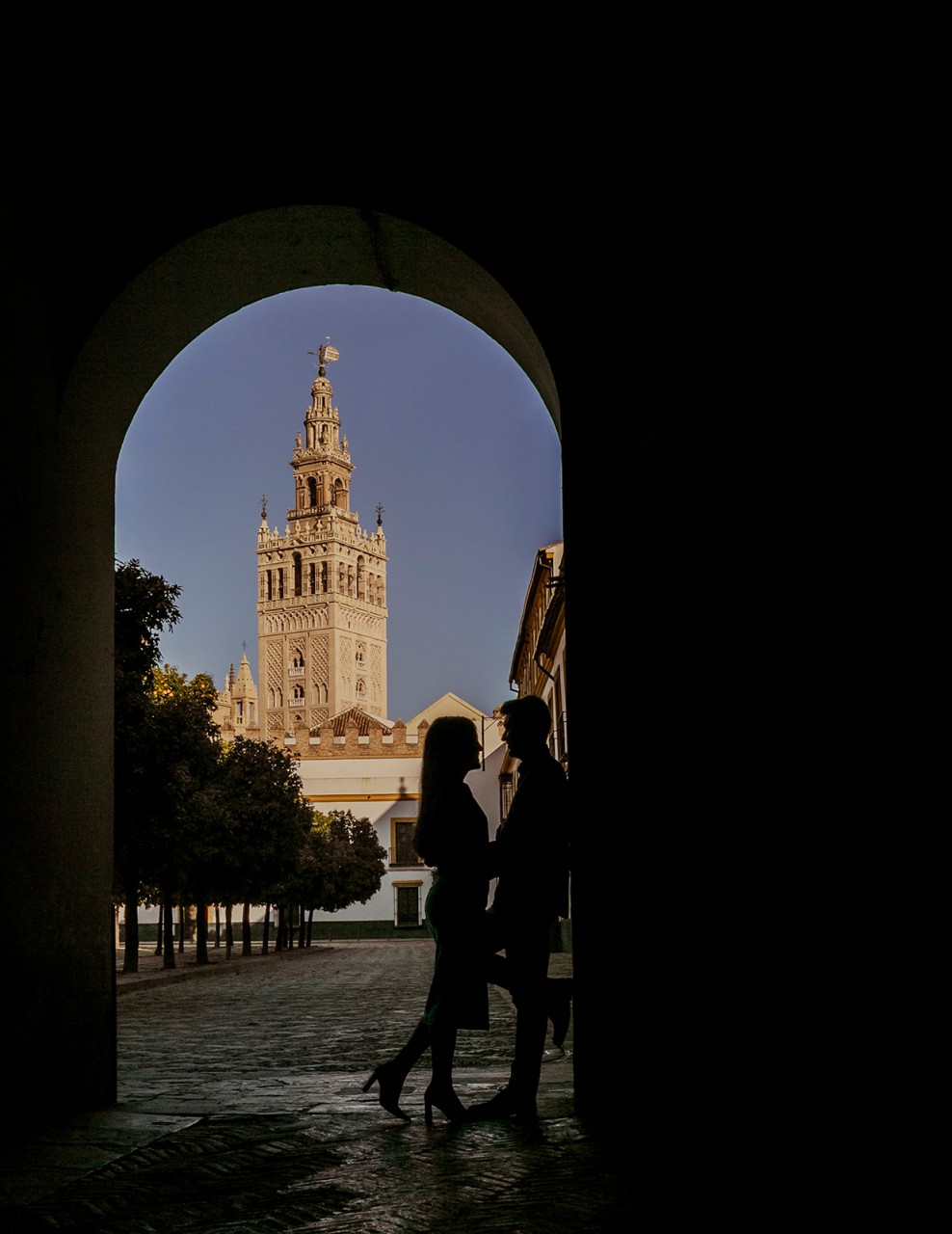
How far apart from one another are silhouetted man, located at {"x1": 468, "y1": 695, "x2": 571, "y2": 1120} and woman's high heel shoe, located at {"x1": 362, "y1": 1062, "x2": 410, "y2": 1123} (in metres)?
0.27

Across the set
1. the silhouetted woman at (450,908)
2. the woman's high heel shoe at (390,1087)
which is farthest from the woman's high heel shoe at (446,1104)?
the woman's high heel shoe at (390,1087)

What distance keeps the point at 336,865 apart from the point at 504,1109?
3668cm

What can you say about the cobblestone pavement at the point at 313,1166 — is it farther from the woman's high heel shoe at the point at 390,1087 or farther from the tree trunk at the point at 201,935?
the tree trunk at the point at 201,935

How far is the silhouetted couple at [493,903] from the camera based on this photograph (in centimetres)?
484

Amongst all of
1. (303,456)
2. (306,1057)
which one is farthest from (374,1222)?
(303,456)

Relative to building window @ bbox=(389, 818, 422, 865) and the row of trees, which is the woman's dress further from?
building window @ bbox=(389, 818, 422, 865)

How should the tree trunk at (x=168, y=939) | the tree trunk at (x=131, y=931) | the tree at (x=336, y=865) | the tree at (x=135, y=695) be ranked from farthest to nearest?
the tree at (x=336, y=865) < the tree trunk at (x=168, y=939) < the tree trunk at (x=131, y=931) < the tree at (x=135, y=695)

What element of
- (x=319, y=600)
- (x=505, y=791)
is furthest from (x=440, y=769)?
(x=319, y=600)

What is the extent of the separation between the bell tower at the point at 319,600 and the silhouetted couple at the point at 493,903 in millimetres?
125499

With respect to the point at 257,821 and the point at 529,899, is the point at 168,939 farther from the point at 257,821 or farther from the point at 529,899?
the point at 529,899

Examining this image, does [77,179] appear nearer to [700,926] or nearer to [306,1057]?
[700,926]

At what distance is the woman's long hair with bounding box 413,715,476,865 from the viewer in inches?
193

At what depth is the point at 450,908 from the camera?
4.90 metres

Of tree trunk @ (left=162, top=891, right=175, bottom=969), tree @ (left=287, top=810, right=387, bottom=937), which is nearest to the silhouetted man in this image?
tree trunk @ (left=162, top=891, right=175, bottom=969)
